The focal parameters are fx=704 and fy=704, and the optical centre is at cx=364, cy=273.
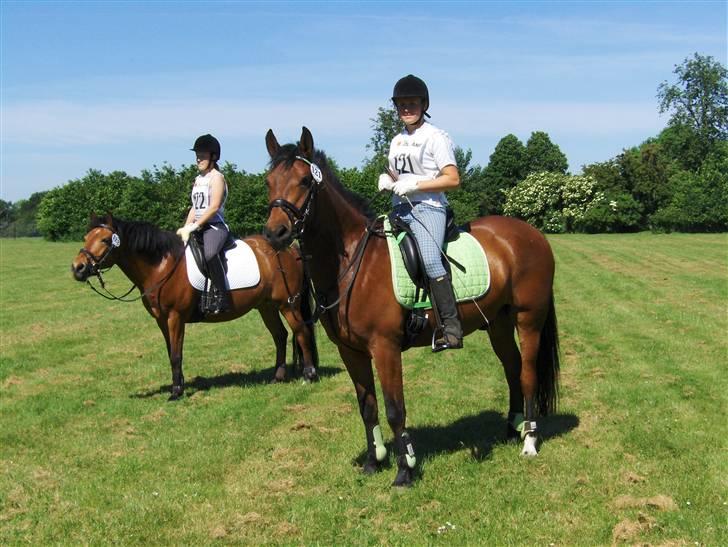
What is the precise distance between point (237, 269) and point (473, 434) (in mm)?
4853

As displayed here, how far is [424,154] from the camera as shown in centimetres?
623

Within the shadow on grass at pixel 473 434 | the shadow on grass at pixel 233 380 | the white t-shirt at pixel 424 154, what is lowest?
the shadow on grass at pixel 233 380

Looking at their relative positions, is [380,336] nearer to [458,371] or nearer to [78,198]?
[458,371]

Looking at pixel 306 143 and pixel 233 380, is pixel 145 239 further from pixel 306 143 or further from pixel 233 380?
pixel 306 143

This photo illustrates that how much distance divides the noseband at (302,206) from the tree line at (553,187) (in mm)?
40110

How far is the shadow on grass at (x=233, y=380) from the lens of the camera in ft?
34.4

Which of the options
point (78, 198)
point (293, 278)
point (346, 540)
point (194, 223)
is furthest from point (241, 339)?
point (78, 198)

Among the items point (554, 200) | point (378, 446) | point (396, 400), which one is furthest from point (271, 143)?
point (554, 200)

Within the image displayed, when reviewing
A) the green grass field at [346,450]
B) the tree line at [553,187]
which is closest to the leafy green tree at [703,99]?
the tree line at [553,187]

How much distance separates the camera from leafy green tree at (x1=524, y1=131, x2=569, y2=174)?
86750mm

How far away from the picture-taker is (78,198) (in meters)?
65.4

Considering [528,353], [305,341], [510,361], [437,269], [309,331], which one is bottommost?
[305,341]

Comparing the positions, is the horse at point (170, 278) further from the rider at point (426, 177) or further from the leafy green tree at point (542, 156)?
the leafy green tree at point (542, 156)

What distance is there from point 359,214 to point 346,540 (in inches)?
110
